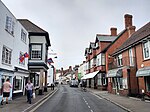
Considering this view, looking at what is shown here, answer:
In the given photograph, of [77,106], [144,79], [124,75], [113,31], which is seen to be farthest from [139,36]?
[113,31]

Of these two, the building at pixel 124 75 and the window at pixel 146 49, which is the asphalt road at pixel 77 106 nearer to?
the building at pixel 124 75

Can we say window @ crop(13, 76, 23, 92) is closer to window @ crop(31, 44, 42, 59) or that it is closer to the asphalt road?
the asphalt road

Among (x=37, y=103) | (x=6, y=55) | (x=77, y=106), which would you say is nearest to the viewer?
(x=77, y=106)

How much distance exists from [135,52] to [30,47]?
42.0ft

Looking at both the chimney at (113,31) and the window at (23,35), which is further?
the chimney at (113,31)

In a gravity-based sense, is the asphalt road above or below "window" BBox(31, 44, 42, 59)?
below

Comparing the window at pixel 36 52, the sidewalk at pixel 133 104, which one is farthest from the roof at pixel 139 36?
the window at pixel 36 52

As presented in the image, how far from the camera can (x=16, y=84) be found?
1780 centimetres

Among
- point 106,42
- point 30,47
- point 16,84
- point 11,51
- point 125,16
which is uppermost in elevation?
point 125,16

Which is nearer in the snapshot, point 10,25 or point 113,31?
point 10,25

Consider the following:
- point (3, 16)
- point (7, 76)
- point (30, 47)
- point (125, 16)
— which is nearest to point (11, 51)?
point (7, 76)

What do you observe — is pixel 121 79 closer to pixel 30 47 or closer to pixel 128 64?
pixel 128 64

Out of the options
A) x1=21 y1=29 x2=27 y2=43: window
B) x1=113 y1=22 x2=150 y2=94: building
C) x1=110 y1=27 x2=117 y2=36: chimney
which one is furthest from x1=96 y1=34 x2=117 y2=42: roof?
x1=21 y1=29 x2=27 y2=43: window

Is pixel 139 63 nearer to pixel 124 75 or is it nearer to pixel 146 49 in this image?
pixel 146 49
